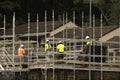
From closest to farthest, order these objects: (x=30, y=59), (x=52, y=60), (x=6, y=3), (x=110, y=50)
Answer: (x=52, y=60), (x=30, y=59), (x=110, y=50), (x=6, y=3)

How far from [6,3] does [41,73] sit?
2902cm

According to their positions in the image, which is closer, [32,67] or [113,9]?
[32,67]

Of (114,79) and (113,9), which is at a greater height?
(113,9)

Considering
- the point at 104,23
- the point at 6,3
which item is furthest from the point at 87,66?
the point at 104,23

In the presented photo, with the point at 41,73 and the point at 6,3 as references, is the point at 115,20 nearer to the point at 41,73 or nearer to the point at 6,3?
the point at 6,3

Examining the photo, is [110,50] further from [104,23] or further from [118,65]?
[104,23]

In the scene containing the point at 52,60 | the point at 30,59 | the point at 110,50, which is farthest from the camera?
the point at 110,50

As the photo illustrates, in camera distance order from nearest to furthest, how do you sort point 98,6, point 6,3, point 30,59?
1. point 30,59
2. point 6,3
3. point 98,6

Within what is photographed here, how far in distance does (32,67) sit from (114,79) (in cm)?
508

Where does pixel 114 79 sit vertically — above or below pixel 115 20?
below

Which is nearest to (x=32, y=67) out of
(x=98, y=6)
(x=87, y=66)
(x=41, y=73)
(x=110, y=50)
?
(x=41, y=73)

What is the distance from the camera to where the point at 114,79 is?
125ft

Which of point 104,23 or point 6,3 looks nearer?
point 6,3

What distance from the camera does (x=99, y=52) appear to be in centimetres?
3825
